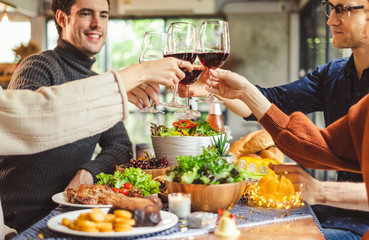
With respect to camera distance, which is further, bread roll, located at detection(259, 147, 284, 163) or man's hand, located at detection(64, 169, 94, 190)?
→ bread roll, located at detection(259, 147, 284, 163)

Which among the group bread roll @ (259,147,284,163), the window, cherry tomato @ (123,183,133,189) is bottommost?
bread roll @ (259,147,284,163)

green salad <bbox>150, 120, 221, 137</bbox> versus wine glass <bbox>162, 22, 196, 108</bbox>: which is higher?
wine glass <bbox>162, 22, 196, 108</bbox>

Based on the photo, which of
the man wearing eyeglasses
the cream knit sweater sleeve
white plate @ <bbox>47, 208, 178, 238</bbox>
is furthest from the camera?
the man wearing eyeglasses

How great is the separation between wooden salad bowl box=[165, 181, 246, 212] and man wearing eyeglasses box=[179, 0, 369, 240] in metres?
0.54

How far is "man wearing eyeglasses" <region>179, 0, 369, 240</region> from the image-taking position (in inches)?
74.1

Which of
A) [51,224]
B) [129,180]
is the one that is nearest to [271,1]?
[129,180]

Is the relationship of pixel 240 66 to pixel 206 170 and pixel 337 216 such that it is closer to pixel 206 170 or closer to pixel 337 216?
pixel 337 216

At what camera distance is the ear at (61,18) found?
266 centimetres

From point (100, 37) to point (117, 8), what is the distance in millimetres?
4894

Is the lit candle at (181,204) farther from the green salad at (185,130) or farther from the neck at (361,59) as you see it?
the neck at (361,59)

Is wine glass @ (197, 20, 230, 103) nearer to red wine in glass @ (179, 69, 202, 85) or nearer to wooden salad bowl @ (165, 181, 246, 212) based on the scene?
red wine in glass @ (179, 69, 202, 85)

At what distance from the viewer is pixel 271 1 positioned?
23.2 feet

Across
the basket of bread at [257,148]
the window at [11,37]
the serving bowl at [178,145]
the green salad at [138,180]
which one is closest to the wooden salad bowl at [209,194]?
the green salad at [138,180]

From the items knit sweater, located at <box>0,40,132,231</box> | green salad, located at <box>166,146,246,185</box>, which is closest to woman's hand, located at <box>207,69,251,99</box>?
green salad, located at <box>166,146,246,185</box>
